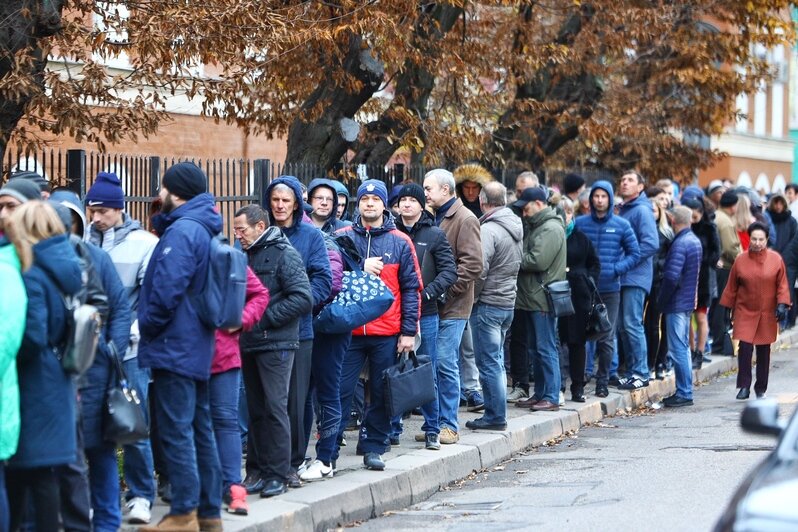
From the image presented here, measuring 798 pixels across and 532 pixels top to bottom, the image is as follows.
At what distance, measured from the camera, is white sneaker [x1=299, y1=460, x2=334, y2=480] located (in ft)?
29.9

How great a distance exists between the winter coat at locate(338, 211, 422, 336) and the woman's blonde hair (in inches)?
138

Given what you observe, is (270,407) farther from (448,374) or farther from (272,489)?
(448,374)

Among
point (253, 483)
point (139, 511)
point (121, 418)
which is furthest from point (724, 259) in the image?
point (121, 418)

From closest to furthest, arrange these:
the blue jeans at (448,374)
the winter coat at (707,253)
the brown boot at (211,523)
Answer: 1. the brown boot at (211,523)
2. the blue jeans at (448,374)
3. the winter coat at (707,253)

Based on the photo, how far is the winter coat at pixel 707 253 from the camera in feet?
51.3

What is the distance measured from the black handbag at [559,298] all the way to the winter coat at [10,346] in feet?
22.5

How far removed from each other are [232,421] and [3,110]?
153 inches

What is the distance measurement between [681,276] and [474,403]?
99.8 inches

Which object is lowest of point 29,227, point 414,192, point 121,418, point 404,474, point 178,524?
point 404,474

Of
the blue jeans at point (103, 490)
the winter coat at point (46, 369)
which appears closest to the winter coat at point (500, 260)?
the blue jeans at point (103, 490)

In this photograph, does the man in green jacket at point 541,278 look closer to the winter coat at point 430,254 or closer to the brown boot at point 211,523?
the winter coat at point 430,254

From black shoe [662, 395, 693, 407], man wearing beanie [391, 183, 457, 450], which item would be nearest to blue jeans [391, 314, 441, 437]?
man wearing beanie [391, 183, 457, 450]

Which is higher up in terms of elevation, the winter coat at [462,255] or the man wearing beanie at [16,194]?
the man wearing beanie at [16,194]

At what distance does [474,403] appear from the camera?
12.8 metres
